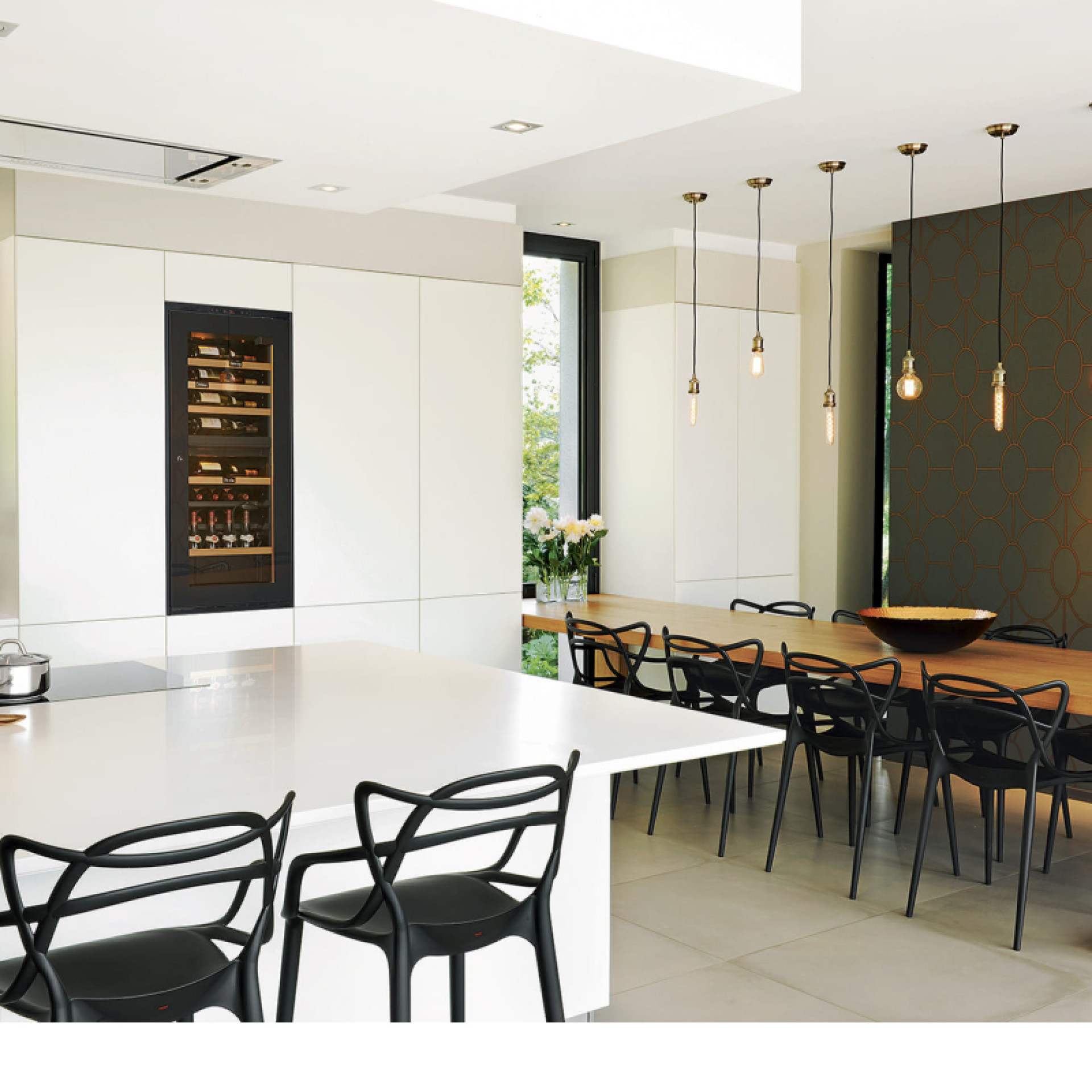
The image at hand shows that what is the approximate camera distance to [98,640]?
4.63m

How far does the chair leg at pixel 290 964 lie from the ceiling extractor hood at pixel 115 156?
6.34 ft

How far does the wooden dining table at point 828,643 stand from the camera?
414 centimetres

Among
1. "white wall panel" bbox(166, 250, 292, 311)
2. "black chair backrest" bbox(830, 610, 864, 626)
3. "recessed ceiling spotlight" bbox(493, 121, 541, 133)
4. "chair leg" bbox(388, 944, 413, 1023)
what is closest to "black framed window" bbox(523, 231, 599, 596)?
"black chair backrest" bbox(830, 610, 864, 626)

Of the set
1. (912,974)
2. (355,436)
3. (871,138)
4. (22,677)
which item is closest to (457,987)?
(22,677)

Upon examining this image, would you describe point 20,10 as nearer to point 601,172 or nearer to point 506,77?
point 506,77

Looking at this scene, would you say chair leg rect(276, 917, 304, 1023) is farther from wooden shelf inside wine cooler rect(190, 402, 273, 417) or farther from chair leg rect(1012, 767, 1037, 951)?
wooden shelf inside wine cooler rect(190, 402, 273, 417)

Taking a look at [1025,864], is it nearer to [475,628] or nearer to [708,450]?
[475,628]

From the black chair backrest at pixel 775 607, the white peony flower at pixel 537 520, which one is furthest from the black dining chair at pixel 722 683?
the white peony flower at pixel 537 520

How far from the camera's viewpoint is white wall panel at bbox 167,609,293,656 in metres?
4.86

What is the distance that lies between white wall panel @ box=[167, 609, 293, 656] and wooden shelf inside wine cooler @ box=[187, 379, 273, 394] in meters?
0.95

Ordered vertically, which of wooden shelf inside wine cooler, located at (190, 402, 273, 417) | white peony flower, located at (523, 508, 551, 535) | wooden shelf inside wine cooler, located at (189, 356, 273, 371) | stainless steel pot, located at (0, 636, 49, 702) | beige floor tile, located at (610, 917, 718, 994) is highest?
wooden shelf inside wine cooler, located at (189, 356, 273, 371)

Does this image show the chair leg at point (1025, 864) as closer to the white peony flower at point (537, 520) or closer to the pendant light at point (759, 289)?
the pendant light at point (759, 289)

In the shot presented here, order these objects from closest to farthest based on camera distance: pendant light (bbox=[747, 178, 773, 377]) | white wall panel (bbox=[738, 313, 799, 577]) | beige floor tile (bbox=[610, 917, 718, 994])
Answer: beige floor tile (bbox=[610, 917, 718, 994]) → pendant light (bbox=[747, 178, 773, 377]) → white wall panel (bbox=[738, 313, 799, 577])

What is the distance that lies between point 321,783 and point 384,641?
10.6ft
